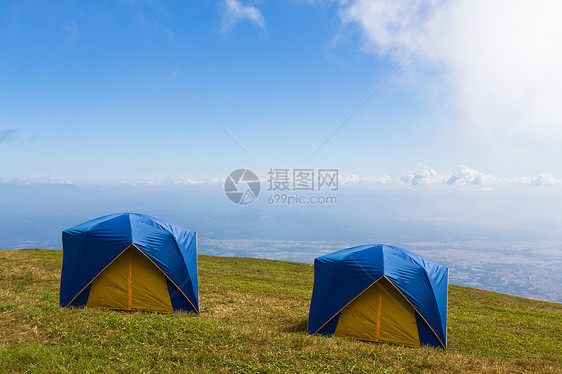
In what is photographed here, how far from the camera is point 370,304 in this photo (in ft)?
33.4

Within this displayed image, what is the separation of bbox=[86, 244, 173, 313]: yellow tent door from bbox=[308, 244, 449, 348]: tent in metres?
6.36

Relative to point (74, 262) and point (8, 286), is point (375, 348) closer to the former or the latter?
point (74, 262)

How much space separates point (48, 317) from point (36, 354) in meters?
2.82

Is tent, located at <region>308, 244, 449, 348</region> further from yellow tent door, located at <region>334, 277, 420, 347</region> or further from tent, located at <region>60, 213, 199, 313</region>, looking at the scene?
tent, located at <region>60, 213, 199, 313</region>

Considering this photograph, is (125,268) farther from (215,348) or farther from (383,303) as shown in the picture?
(383,303)

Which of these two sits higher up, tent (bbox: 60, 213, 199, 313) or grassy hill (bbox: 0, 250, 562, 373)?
tent (bbox: 60, 213, 199, 313)

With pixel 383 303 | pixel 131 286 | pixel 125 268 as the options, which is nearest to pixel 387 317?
pixel 383 303

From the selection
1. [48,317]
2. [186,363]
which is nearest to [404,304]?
[186,363]

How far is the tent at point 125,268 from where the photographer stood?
1134cm

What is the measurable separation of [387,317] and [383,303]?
51 centimetres

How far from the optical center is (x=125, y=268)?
37.9 ft

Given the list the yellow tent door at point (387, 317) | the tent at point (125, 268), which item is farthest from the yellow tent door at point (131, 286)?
the yellow tent door at point (387, 317)

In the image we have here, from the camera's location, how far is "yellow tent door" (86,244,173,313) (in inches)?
452

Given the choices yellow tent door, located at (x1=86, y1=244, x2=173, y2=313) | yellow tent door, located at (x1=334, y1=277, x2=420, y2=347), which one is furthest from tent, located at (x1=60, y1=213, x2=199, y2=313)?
yellow tent door, located at (x1=334, y1=277, x2=420, y2=347)
